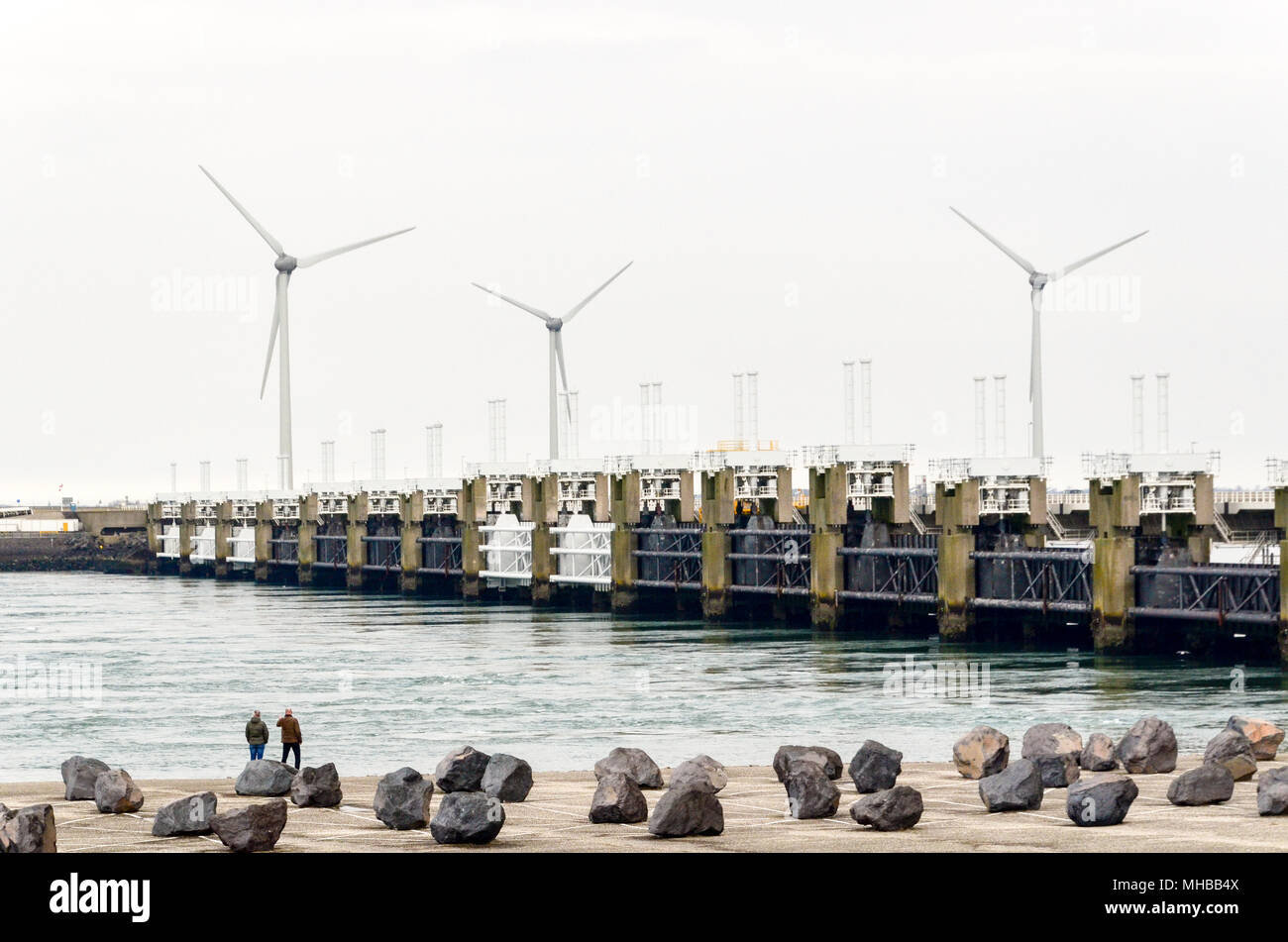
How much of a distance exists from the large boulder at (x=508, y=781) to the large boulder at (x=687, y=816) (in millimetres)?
7360

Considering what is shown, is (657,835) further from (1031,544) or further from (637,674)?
(1031,544)

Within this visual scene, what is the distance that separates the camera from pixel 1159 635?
100812mm

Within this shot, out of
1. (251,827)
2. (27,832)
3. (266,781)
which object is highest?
(27,832)

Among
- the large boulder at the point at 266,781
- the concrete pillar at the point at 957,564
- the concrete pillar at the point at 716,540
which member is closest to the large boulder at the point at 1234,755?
the large boulder at the point at 266,781

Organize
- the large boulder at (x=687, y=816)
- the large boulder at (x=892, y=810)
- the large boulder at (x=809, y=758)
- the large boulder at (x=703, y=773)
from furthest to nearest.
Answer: the large boulder at (x=809, y=758) → the large boulder at (x=703, y=773) → the large boulder at (x=892, y=810) → the large boulder at (x=687, y=816)

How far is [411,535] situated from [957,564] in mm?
87659

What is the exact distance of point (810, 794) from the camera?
37.3 metres

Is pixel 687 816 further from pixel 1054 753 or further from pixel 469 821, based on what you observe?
pixel 1054 753

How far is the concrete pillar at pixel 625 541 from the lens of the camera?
147875 mm

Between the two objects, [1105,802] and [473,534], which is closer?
[1105,802]
